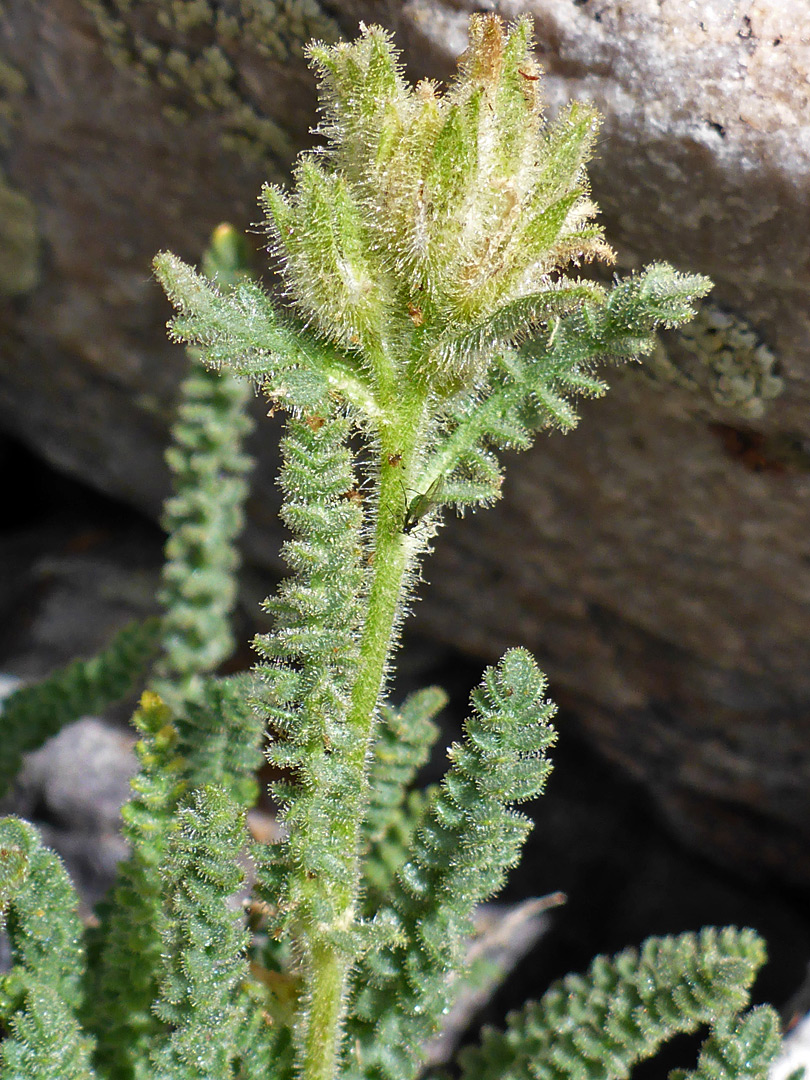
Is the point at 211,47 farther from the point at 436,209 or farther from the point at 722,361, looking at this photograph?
the point at 722,361

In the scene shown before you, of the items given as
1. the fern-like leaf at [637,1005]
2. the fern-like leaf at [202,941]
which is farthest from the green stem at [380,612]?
the fern-like leaf at [637,1005]

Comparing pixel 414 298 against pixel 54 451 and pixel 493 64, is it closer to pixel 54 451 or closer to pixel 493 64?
pixel 493 64

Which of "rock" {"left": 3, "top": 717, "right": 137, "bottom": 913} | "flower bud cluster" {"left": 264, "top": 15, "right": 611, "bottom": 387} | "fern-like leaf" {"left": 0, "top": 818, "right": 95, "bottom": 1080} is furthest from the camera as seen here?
"rock" {"left": 3, "top": 717, "right": 137, "bottom": 913}

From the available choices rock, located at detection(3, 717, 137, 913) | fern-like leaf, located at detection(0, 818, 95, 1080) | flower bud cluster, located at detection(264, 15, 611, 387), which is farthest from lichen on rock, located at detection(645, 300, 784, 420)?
rock, located at detection(3, 717, 137, 913)

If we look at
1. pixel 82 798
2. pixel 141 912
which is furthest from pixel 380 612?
pixel 82 798

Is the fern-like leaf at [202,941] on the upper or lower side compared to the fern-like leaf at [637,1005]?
lower

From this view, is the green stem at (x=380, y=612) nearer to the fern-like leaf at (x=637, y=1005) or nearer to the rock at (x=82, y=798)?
the fern-like leaf at (x=637, y=1005)

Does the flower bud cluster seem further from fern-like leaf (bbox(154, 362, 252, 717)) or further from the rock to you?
the rock
